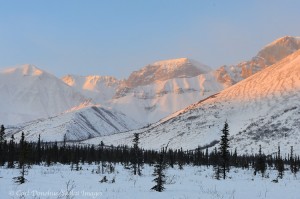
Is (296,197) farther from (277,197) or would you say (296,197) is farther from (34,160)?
(34,160)

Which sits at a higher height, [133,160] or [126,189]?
[126,189]

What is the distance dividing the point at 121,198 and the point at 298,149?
18527 cm

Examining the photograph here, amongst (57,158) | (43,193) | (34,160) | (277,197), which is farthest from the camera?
(57,158)

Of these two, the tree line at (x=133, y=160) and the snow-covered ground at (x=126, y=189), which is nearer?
the snow-covered ground at (x=126, y=189)

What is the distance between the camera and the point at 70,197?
21.9 metres

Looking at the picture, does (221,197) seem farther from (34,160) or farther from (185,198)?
(34,160)

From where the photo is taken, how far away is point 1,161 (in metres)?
74.2

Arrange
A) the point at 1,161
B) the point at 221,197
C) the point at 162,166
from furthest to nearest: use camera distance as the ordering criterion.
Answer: the point at 1,161 < the point at 162,166 < the point at 221,197

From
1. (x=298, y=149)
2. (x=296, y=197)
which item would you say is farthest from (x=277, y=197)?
(x=298, y=149)

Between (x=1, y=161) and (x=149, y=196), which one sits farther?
(x=1, y=161)

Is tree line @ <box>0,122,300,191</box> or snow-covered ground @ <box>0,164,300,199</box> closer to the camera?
snow-covered ground @ <box>0,164,300,199</box>

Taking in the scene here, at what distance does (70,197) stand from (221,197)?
8951mm

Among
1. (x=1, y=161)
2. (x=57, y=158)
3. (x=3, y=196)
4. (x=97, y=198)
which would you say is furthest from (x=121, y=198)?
(x=57, y=158)

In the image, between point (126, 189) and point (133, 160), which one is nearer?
point (126, 189)
